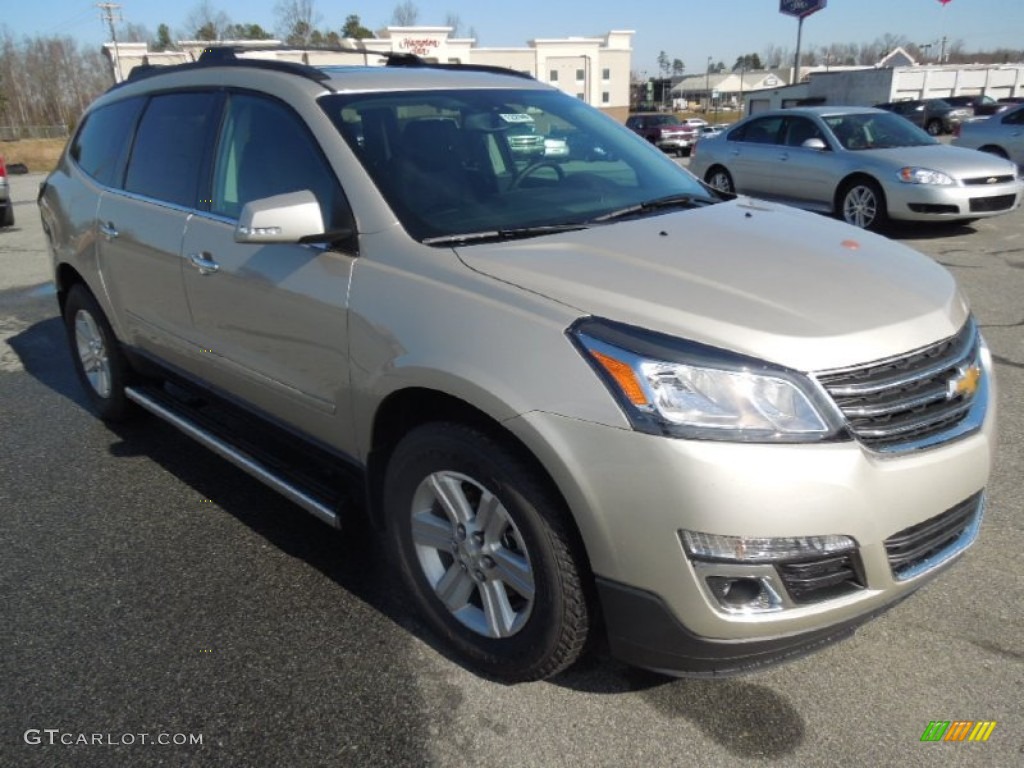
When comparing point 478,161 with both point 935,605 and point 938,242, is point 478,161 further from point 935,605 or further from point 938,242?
point 938,242

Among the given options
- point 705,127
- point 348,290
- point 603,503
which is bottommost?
point 705,127

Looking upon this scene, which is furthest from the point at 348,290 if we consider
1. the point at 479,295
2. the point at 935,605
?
the point at 935,605

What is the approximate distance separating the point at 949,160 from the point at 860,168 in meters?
0.97

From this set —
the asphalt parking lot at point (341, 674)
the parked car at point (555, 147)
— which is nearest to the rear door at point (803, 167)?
the asphalt parking lot at point (341, 674)

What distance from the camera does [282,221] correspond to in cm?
260

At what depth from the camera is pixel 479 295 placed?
7.55 feet

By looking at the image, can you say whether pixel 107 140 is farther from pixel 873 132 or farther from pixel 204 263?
pixel 873 132

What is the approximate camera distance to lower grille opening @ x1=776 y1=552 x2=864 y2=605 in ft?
6.56

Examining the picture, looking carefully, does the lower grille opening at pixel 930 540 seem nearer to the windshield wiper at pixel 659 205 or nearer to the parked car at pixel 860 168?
the windshield wiper at pixel 659 205

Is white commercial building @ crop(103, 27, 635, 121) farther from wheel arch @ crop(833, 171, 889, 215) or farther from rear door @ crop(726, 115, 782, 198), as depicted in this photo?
wheel arch @ crop(833, 171, 889, 215)

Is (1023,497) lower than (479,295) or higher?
lower

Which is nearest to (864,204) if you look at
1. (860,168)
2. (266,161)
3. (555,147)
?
(860,168)

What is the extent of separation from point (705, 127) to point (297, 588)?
33.9m

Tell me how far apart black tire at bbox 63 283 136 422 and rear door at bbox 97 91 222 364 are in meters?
0.34
